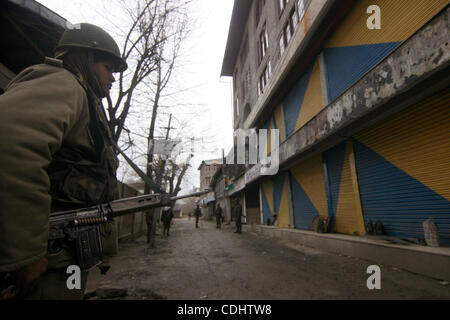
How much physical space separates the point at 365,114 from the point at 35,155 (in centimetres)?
602

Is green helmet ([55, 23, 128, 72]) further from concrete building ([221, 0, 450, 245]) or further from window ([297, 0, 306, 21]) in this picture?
window ([297, 0, 306, 21])

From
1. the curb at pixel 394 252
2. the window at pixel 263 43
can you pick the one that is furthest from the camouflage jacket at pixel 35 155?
the window at pixel 263 43

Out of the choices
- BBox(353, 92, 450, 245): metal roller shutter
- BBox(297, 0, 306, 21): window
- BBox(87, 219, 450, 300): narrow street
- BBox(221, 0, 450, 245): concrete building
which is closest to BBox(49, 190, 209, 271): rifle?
BBox(87, 219, 450, 300): narrow street

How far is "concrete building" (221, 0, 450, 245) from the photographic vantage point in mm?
4078

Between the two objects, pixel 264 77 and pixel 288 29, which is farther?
pixel 264 77

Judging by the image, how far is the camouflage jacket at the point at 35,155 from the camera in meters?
0.82

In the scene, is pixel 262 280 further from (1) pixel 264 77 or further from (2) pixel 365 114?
(1) pixel 264 77

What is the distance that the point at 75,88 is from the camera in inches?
47.1

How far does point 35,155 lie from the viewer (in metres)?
0.89

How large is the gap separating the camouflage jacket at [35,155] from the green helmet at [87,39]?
0.52 meters

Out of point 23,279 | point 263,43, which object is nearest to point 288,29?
point 263,43

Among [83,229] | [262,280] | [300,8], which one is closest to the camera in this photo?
[83,229]
